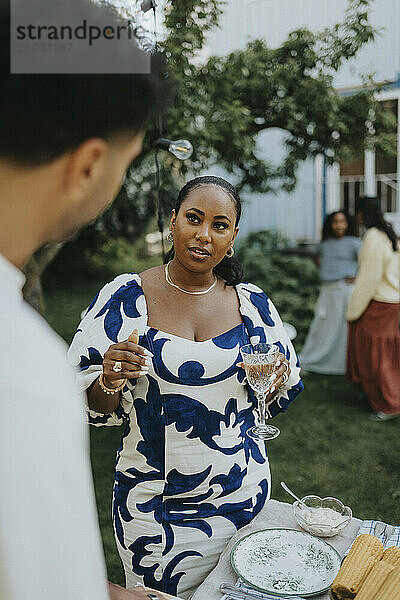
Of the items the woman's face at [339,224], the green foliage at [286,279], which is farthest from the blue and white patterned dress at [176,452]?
the green foliage at [286,279]

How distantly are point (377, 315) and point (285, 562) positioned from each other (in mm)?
4554

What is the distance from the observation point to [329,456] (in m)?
5.09

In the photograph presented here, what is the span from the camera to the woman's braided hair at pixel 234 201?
227cm

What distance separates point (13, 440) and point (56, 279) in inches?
524

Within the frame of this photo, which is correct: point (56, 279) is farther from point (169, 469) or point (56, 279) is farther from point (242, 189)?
point (169, 469)

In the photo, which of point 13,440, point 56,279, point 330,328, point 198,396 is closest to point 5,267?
point 13,440

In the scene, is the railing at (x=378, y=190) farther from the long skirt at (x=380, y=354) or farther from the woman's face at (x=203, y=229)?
the woman's face at (x=203, y=229)

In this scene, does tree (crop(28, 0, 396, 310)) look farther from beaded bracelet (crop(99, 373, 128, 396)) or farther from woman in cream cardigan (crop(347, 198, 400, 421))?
beaded bracelet (crop(99, 373, 128, 396))

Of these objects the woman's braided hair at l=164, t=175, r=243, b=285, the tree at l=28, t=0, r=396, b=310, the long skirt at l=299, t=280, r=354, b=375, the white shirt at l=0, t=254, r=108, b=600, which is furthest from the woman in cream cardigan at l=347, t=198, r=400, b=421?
the white shirt at l=0, t=254, r=108, b=600

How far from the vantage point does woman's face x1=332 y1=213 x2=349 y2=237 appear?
6852mm

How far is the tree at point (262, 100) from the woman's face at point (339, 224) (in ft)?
2.35

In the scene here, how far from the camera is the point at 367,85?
271 inches

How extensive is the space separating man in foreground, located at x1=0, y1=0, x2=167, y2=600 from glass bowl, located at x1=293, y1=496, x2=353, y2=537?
1313 millimetres

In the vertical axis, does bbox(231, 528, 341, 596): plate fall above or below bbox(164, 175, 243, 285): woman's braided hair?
below
